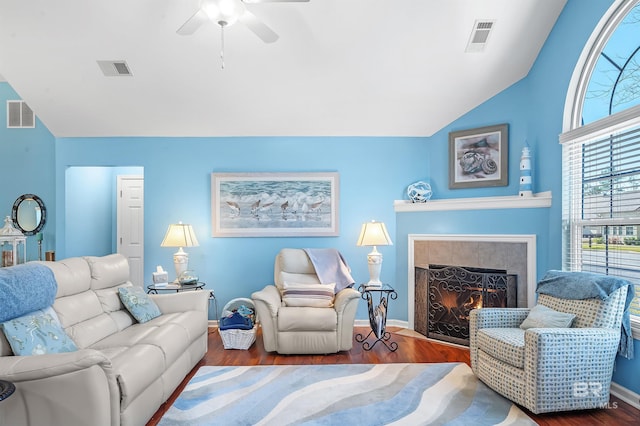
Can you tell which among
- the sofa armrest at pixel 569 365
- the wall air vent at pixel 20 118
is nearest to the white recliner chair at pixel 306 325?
the sofa armrest at pixel 569 365

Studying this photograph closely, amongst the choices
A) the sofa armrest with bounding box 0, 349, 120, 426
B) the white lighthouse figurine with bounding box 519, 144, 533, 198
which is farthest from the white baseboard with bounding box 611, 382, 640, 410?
the sofa armrest with bounding box 0, 349, 120, 426

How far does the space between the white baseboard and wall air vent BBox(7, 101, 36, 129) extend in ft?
23.6

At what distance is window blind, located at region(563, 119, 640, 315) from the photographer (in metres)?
2.68

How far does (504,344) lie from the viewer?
A: 260 centimetres

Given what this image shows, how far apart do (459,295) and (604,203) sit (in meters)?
1.55

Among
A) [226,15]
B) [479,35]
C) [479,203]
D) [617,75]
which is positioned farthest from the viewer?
[479,203]

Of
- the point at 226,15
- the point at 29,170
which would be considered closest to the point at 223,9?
the point at 226,15

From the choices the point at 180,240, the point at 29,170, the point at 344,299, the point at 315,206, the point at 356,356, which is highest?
the point at 29,170

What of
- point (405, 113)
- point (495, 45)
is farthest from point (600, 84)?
point (405, 113)

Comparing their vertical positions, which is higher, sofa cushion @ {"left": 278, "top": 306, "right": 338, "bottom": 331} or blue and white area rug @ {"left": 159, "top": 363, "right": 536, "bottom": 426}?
sofa cushion @ {"left": 278, "top": 306, "right": 338, "bottom": 331}

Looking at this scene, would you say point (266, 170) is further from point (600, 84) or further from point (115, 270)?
point (600, 84)

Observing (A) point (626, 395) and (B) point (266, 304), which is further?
(B) point (266, 304)

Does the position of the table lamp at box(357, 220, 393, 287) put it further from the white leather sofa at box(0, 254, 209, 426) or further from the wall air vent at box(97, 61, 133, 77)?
the wall air vent at box(97, 61, 133, 77)

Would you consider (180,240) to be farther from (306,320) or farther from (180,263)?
(306,320)
